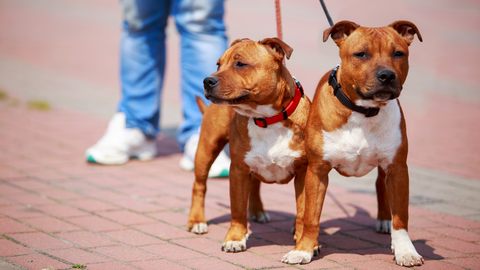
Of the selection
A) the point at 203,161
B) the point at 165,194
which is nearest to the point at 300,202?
the point at 203,161

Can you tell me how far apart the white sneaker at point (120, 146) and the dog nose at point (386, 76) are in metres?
3.55

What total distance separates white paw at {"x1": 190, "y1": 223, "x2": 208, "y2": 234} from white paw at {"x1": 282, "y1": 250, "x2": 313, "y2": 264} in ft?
2.68

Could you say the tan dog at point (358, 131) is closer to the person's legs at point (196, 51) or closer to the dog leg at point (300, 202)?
the dog leg at point (300, 202)

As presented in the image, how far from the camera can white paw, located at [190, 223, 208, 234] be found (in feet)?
12.4

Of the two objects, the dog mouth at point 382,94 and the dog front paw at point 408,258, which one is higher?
the dog mouth at point 382,94

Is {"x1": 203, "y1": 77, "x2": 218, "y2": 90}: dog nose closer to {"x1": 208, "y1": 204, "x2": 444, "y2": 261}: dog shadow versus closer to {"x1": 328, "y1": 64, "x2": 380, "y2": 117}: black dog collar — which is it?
{"x1": 328, "y1": 64, "x2": 380, "y2": 117}: black dog collar

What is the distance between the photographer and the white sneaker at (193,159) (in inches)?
206

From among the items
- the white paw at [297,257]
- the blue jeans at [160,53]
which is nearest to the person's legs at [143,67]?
the blue jeans at [160,53]

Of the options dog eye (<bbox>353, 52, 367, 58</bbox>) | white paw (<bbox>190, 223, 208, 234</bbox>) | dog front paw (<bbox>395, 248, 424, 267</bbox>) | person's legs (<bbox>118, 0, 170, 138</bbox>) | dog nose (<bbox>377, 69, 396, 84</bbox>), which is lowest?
dog front paw (<bbox>395, 248, 424, 267</bbox>)

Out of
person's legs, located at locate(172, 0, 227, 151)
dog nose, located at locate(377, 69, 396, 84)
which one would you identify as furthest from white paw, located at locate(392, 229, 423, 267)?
person's legs, located at locate(172, 0, 227, 151)

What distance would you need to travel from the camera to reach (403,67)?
302cm

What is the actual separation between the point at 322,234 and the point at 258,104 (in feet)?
3.75

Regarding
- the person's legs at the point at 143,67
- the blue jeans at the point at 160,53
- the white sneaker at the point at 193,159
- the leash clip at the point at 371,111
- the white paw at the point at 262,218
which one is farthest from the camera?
the person's legs at the point at 143,67

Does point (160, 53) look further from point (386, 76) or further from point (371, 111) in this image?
point (386, 76)
